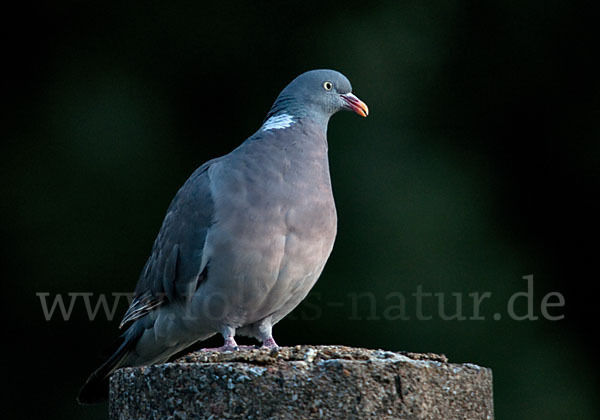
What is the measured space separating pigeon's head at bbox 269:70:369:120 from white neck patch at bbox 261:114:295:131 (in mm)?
35

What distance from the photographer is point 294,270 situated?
3.67m

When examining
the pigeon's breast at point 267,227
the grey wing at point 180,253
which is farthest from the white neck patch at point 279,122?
the grey wing at point 180,253

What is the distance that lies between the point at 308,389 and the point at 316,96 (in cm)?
199

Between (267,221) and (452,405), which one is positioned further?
(267,221)

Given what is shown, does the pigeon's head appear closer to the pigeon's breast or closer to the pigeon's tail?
the pigeon's breast

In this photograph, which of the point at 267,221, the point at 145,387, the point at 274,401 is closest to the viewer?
the point at 274,401

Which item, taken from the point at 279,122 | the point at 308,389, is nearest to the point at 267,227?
the point at 279,122

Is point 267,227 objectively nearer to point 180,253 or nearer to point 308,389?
point 180,253

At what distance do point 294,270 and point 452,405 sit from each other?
51.9 inches

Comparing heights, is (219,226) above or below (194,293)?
above

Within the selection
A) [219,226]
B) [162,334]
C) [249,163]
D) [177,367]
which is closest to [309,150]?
[249,163]

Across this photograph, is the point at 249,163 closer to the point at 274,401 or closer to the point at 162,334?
the point at 162,334

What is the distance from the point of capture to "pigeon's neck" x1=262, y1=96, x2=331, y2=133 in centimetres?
400

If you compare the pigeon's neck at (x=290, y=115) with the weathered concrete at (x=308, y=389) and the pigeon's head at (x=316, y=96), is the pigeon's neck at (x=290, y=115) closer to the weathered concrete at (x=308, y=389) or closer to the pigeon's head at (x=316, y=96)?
the pigeon's head at (x=316, y=96)
